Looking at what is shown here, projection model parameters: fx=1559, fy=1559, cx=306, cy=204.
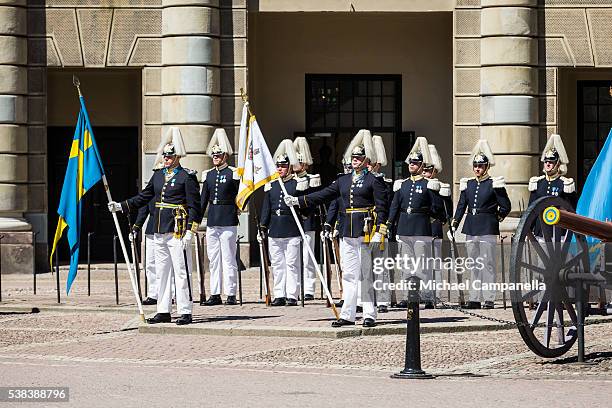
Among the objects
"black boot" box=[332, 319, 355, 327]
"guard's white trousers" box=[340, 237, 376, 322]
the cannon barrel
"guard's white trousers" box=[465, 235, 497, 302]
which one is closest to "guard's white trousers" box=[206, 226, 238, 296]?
"guard's white trousers" box=[465, 235, 497, 302]

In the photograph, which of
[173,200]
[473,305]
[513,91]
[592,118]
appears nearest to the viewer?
[173,200]

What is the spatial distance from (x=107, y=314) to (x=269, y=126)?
9.53 m

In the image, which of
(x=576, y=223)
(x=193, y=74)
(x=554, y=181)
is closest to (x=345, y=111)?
(x=193, y=74)

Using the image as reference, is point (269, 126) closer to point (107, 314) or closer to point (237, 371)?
point (107, 314)

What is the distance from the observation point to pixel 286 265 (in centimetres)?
1938

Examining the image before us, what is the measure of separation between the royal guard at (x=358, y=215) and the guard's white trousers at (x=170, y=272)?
1316 millimetres

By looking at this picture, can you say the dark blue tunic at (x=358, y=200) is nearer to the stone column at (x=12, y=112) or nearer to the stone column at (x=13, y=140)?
the stone column at (x=13, y=140)

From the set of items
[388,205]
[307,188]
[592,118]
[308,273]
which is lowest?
[308,273]

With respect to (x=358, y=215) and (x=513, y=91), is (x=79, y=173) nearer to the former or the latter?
(x=358, y=215)

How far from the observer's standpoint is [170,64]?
24359mm

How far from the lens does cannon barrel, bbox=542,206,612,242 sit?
41.0ft

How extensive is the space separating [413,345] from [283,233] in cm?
741

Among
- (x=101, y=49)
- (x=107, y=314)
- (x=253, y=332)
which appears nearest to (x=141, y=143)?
(x=101, y=49)

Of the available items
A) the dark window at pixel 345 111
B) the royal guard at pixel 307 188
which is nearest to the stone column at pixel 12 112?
the dark window at pixel 345 111
